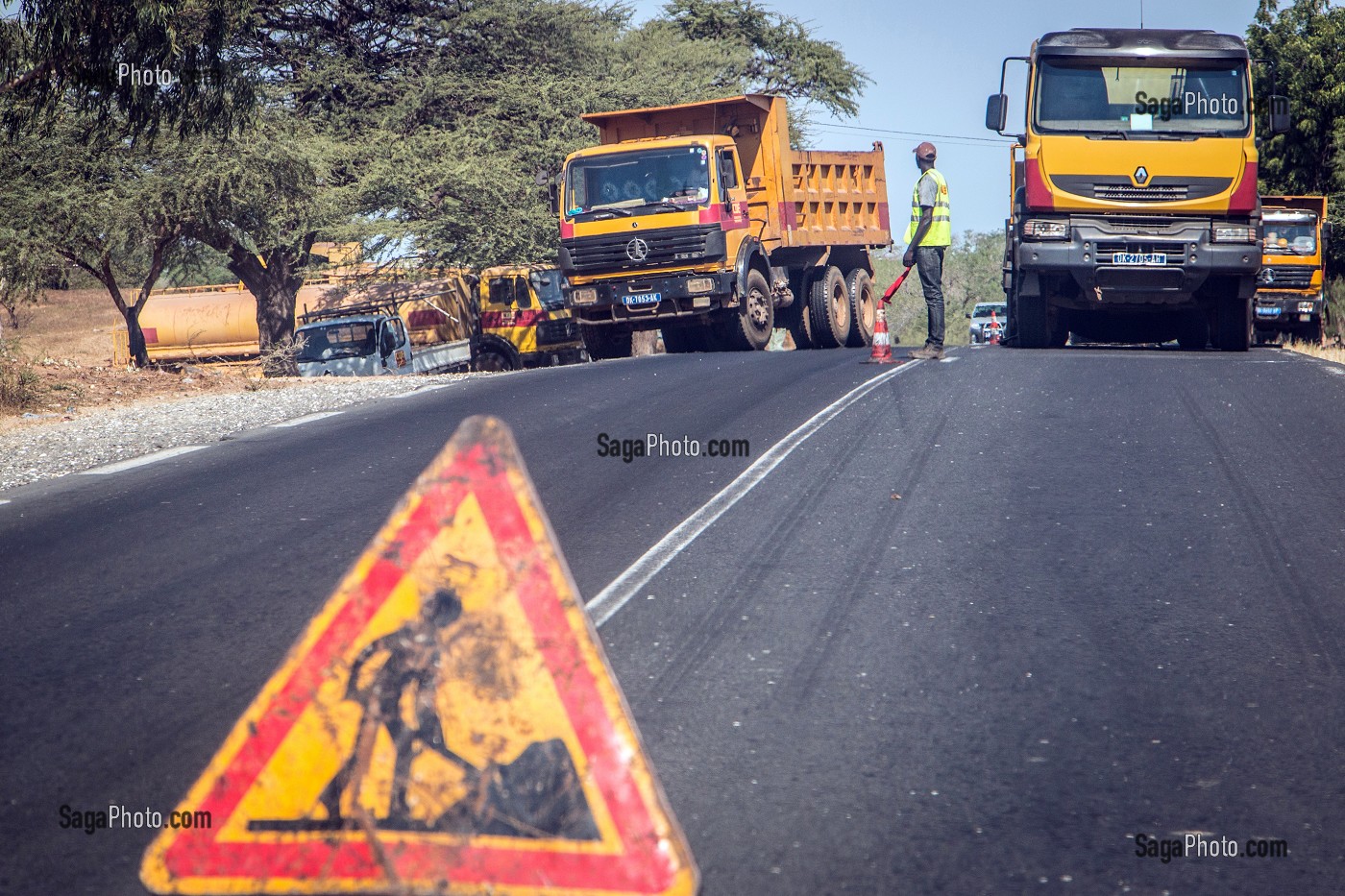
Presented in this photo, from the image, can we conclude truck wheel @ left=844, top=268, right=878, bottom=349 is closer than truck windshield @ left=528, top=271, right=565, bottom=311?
Yes

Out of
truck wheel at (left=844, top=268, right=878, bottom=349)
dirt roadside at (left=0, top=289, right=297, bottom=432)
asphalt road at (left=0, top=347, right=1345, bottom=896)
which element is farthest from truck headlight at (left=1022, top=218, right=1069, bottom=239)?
dirt roadside at (left=0, top=289, right=297, bottom=432)

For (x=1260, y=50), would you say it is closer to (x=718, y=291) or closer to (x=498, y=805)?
(x=718, y=291)

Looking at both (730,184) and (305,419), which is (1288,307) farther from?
(305,419)

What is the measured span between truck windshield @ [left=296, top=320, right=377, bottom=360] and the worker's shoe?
11506mm

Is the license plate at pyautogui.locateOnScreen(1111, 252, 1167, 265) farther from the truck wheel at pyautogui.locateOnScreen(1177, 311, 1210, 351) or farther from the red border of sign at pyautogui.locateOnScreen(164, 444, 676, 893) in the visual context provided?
the red border of sign at pyautogui.locateOnScreen(164, 444, 676, 893)

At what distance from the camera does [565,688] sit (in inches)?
102

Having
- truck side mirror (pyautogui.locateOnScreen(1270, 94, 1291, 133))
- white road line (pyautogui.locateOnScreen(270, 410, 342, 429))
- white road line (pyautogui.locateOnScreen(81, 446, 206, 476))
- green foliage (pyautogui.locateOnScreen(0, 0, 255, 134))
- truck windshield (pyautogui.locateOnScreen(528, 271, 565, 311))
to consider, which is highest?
green foliage (pyautogui.locateOnScreen(0, 0, 255, 134))

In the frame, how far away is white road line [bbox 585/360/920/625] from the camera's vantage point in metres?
5.60

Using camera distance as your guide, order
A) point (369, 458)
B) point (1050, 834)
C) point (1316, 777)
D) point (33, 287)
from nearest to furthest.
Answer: point (1050, 834), point (1316, 777), point (369, 458), point (33, 287)

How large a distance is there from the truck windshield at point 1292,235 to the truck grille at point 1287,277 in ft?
0.95

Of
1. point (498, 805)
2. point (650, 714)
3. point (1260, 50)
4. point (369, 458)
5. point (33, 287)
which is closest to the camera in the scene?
point (498, 805)

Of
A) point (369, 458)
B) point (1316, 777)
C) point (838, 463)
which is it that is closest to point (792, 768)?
point (1316, 777)

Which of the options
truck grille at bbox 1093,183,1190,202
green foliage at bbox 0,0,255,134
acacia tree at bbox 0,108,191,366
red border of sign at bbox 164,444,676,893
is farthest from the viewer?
acacia tree at bbox 0,108,191,366

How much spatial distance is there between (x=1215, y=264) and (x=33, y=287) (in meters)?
21.8
